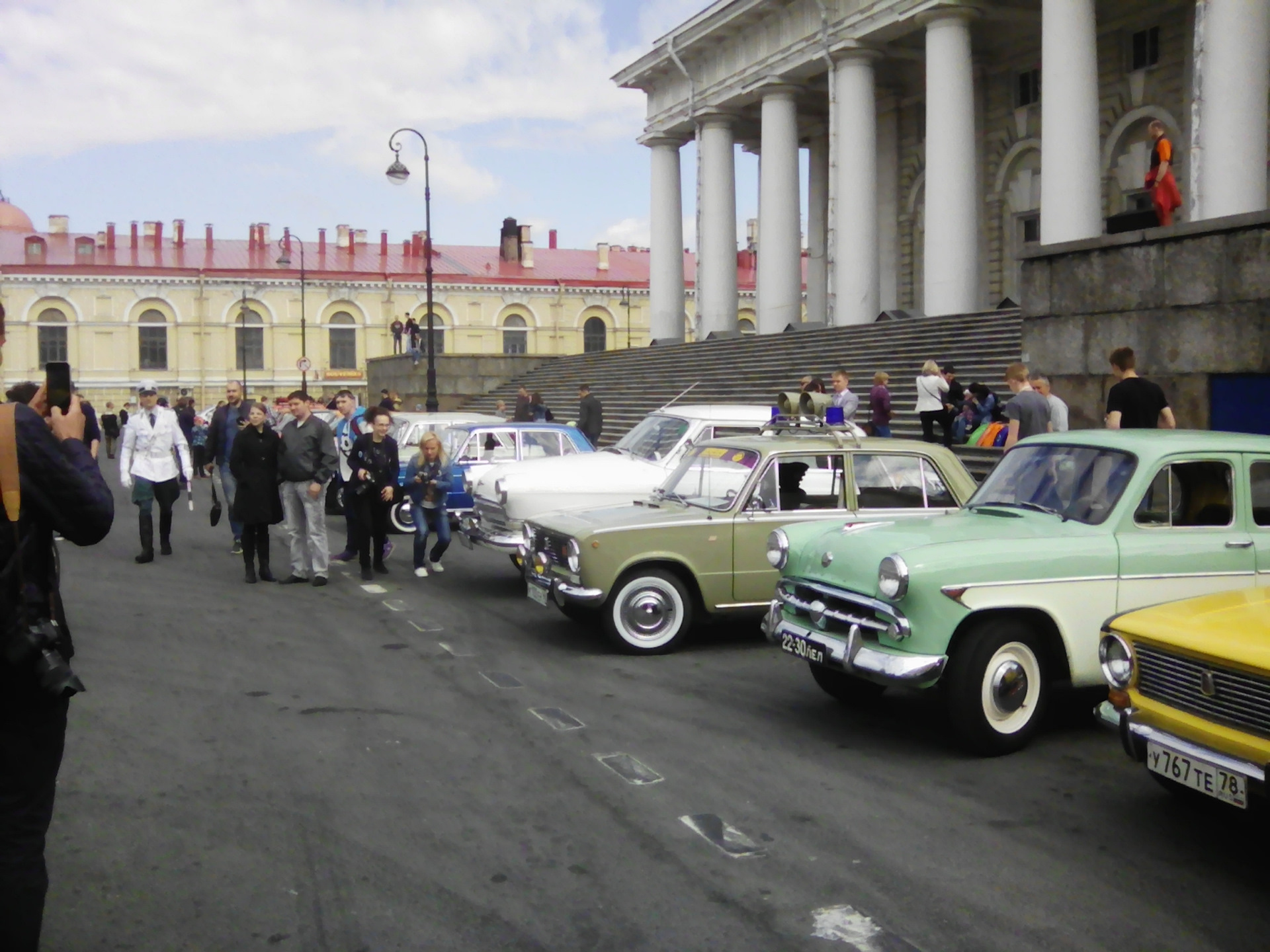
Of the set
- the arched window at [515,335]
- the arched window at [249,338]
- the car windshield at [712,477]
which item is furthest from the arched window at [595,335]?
the car windshield at [712,477]

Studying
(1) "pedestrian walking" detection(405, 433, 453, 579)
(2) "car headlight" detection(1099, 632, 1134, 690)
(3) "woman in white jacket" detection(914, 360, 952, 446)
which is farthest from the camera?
(3) "woman in white jacket" detection(914, 360, 952, 446)

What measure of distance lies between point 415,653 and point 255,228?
6868 cm

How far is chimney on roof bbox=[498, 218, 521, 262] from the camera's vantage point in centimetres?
7506

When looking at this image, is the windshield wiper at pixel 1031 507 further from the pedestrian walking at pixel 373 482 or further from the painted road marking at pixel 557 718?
the pedestrian walking at pixel 373 482

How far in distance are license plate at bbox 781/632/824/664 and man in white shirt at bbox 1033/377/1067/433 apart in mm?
5703

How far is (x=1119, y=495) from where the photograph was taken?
6.57 m

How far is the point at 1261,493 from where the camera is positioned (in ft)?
22.0

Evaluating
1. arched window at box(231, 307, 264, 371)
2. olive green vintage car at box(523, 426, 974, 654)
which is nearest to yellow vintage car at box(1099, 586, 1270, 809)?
olive green vintage car at box(523, 426, 974, 654)

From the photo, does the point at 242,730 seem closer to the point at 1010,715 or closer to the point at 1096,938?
the point at 1010,715

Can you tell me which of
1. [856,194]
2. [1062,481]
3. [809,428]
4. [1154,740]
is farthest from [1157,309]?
[856,194]

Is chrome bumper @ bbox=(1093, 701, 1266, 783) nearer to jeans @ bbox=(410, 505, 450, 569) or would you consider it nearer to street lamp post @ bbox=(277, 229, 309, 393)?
jeans @ bbox=(410, 505, 450, 569)

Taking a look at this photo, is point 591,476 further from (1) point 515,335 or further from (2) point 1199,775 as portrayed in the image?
(1) point 515,335

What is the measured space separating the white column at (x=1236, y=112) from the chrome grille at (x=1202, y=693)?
1780cm

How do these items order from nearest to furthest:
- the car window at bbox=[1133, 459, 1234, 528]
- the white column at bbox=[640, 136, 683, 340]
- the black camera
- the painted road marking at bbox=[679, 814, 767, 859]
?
the black camera
the painted road marking at bbox=[679, 814, 767, 859]
the car window at bbox=[1133, 459, 1234, 528]
the white column at bbox=[640, 136, 683, 340]
